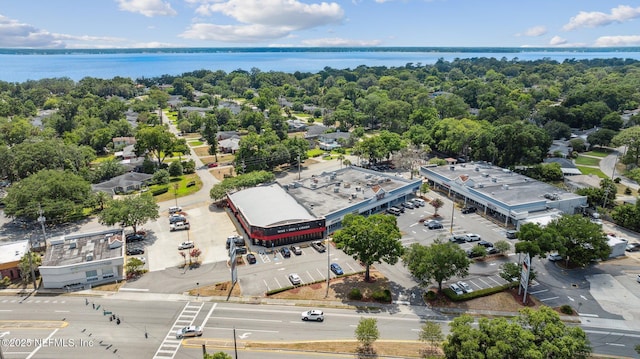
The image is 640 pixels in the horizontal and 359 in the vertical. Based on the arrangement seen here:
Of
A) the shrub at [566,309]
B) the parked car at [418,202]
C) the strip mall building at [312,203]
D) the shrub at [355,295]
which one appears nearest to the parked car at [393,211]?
the strip mall building at [312,203]

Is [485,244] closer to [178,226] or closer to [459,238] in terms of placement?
[459,238]

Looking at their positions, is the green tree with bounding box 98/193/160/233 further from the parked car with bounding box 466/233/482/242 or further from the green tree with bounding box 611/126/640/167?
the green tree with bounding box 611/126/640/167

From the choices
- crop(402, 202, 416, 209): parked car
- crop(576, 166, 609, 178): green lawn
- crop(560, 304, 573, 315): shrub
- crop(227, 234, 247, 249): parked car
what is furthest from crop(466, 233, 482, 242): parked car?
crop(576, 166, 609, 178): green lawn

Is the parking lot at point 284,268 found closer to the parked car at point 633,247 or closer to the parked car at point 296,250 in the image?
the parked car at point 296,250

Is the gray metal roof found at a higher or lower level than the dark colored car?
higher

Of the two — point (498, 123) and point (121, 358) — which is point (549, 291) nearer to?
point (121, 358)
